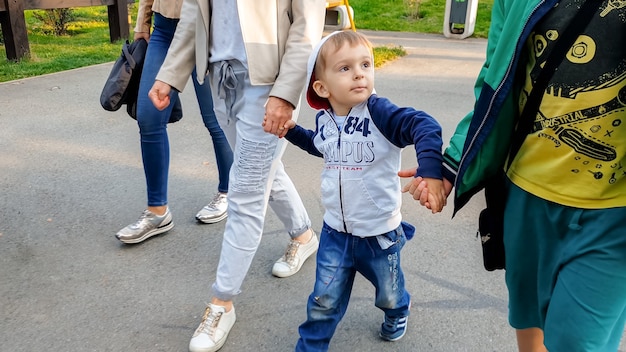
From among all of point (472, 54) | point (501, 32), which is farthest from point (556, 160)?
point (472, 54)

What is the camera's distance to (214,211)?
3.76m

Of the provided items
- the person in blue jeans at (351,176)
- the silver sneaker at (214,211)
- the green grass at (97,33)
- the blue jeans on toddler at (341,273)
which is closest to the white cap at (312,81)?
the person in blue jeans at (351,176)

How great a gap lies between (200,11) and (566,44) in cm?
146

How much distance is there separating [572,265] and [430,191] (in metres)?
0.43

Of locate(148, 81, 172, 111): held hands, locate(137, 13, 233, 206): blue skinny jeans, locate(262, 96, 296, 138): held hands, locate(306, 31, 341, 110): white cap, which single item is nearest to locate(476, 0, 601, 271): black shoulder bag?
locate(306, 31, 341, 110): white cap

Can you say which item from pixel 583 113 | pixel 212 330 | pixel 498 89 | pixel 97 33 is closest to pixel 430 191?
pixel 498 89

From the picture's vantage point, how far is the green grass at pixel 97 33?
8.39 m

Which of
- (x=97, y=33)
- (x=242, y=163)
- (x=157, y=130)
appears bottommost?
(x=97, y=33)

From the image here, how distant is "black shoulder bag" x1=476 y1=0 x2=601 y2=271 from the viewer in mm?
1534

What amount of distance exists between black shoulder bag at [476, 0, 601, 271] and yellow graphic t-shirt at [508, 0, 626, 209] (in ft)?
0.05

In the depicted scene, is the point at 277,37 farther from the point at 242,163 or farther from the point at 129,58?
the point at 129,58

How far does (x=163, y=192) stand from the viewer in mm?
3457

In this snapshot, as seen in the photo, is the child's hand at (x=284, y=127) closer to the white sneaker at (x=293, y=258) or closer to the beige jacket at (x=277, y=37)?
the beige jacket at (x=277, y=37)

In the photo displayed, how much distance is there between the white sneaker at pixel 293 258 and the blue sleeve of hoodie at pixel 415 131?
4.01 feet
